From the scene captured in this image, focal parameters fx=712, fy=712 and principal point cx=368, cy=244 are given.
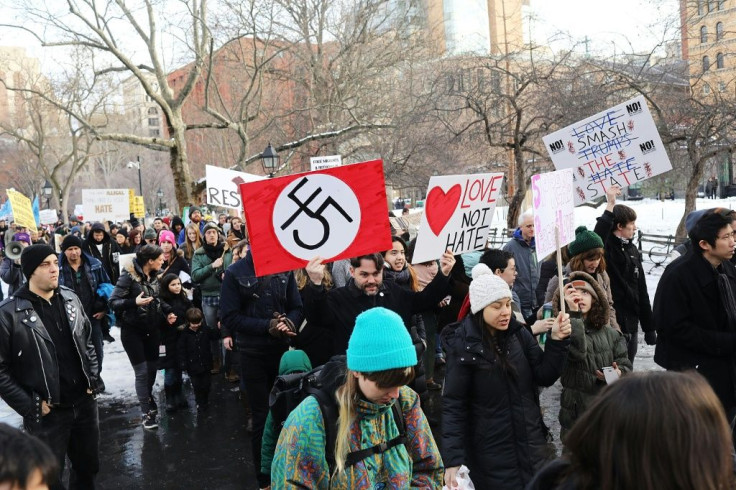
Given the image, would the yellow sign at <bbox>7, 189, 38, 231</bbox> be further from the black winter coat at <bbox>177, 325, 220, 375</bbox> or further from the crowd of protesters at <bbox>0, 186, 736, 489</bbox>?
the black winter coat at <bbox>177, 325, 220, 375</bbox>

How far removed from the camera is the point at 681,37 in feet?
49.3

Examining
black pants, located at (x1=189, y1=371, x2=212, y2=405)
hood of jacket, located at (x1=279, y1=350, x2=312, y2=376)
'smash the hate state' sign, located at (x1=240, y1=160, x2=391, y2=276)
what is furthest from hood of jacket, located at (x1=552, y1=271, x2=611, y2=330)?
black pants, located at (x1=189, y1=371, x2=212, y2=405)

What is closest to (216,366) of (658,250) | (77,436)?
(77,436)

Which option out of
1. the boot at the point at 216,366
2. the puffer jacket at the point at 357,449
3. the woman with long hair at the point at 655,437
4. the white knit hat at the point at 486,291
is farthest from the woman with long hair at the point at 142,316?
the woman with long hair at the point at 655,437

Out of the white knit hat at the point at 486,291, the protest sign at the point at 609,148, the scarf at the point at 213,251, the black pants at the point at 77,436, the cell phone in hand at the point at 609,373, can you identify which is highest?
the protest sign at the point at 609,148

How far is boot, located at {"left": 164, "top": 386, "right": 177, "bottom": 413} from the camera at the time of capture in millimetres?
7848

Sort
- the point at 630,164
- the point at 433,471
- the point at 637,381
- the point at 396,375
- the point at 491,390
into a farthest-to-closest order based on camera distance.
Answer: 1. the point at 630,164
2. the point at 491,390
3. the point at 433,471
4. the point at 396,375
5. the point at 637,381

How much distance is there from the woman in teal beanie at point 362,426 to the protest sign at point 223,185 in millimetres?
9679

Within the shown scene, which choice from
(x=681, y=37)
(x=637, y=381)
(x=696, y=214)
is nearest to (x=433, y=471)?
(x=637, y=381)

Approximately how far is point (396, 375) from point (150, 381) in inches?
209

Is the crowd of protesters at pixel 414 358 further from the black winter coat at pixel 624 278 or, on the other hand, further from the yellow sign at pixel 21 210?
the yellow sign at pixel 21 210

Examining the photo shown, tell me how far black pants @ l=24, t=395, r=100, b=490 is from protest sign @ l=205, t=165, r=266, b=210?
754 cm

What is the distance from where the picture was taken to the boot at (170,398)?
25.7 feet

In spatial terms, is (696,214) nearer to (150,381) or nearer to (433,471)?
(433,471)
